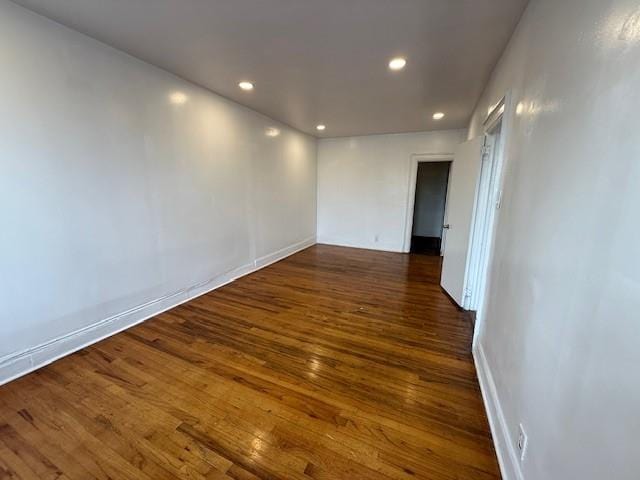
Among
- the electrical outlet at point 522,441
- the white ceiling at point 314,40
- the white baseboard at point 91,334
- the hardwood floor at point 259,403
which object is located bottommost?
the hardwood floor at point 259,403

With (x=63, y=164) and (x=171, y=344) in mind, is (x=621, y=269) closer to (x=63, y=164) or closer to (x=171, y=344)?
(x=171, y=344)

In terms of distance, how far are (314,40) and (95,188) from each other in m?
2.15

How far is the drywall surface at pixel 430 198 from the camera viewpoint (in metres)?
6.65

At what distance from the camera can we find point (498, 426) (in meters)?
1.46

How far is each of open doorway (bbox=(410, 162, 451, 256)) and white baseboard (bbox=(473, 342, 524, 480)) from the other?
15.4 feet

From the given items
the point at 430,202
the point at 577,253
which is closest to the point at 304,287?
the point at 577,253

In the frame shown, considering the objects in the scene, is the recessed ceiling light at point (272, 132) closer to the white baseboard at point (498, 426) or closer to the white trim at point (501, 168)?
the white trim at point (501, 168)

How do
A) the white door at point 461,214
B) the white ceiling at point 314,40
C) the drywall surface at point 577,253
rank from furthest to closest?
1. the white door at point 461,214
2. the white ceiling at point 314,40
3. the drywall surface at point 577,253

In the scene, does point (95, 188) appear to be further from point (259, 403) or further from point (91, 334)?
point (259, 403)

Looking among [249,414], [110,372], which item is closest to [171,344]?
[110,372]

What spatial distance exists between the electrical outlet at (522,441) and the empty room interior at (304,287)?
0.24ft

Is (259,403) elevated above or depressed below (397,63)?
below

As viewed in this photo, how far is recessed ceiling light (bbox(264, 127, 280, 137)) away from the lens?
14.1 feet

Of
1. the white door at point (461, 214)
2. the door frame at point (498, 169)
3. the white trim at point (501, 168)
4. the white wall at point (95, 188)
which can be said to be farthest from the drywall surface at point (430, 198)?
the white wall at point (95, 188)
